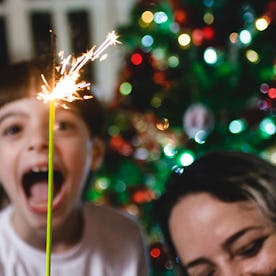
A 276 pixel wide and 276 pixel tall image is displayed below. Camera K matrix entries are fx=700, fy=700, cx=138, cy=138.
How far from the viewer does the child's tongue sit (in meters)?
1.46

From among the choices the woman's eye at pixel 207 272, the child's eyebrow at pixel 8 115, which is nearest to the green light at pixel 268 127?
the woman's eye at pixel 207 272

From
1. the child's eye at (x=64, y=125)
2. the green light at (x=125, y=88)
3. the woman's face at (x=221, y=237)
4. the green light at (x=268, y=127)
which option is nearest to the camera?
the woman's face at (x=221, y=237)

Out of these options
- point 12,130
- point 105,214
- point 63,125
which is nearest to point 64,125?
point 63,125

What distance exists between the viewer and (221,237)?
1401 mm

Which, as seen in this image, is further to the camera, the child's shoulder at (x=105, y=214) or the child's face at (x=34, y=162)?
the child's shoulder at (x=105, y=214)

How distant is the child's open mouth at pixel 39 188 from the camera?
1.46 meters

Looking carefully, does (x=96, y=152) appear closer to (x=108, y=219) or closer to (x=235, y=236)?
(x=108, y=219)

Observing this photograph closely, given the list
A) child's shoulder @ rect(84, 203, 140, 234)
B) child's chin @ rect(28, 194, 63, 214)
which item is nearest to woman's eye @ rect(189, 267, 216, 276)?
child's shoulder @ rect(84, 203, 140, 234)

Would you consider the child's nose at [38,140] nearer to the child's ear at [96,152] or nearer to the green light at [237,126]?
the child's ear at [96,152]

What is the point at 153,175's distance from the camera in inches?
89.2

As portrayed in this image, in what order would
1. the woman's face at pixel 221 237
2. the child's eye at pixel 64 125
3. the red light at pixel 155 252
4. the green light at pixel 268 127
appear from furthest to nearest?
1. the green light at pixel 268 127
2. the red light at pixel 155 252
3. the child's eye at pixel 64 125
4. the woman's face at pixel 221 237

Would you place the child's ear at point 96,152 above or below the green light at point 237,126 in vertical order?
below

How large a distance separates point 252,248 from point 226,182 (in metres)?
0.14

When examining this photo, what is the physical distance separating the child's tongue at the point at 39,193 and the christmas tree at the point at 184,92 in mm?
582
